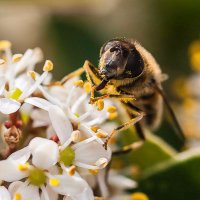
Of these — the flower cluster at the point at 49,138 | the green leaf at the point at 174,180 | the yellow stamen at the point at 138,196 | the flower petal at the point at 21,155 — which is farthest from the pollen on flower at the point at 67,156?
the green leaf at the point at 174,180

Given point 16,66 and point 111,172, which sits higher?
point 16,66

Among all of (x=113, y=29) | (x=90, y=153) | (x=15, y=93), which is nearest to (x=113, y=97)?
(x=90, y=153)

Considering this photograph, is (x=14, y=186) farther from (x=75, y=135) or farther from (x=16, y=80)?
(x=16, y=80)

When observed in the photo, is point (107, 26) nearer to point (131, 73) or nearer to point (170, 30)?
point (170, 30)

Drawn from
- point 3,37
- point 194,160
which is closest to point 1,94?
point 194,160

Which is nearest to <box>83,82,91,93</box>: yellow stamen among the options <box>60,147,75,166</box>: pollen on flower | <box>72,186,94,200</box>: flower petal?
<box>60,147,75,166</box>: pollen on flower
